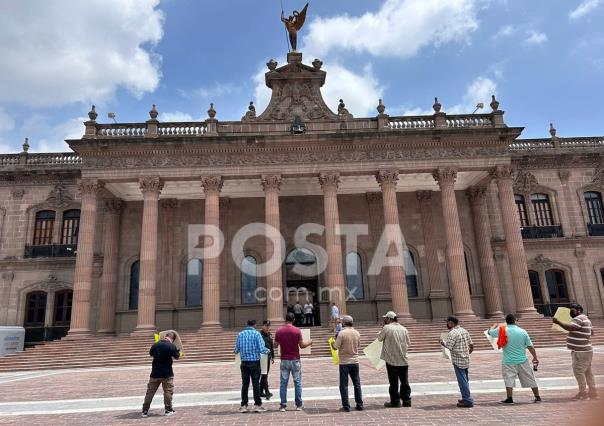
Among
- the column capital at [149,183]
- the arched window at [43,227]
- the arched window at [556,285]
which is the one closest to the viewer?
the column capital at [149,183]

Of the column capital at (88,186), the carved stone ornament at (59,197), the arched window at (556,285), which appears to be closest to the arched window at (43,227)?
the carved stone ornament at (59,197)

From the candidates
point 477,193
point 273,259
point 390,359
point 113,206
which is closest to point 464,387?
point 390,359

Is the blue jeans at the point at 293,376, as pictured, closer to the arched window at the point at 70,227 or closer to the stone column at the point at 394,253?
the stone column at the point at 394,253

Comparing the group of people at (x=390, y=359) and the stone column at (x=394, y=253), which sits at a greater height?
the stone column at (x=394, y=253)

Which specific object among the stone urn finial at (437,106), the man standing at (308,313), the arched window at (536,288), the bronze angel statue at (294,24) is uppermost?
the bronze angel statue at (294,24)

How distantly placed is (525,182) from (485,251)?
6.43 meters

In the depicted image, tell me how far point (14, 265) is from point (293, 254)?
18.0 m

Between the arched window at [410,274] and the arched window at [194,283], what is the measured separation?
13099 mm

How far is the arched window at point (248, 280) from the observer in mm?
28094

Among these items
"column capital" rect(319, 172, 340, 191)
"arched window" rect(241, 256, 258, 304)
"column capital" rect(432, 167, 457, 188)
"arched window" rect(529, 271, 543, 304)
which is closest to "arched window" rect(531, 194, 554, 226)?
"arched window" rect(529, 271, 543, 304)

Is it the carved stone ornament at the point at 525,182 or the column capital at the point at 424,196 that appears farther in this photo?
the carved stone ornament at the point at 525,182

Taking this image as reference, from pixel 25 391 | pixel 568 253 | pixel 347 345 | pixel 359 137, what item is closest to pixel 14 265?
pixel 25 391

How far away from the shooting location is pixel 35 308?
94.5ft

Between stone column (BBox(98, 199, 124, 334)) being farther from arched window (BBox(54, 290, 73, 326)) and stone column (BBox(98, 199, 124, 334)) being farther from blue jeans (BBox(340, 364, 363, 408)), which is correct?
blue jeans (BBox(340, 364, 363, 408))
